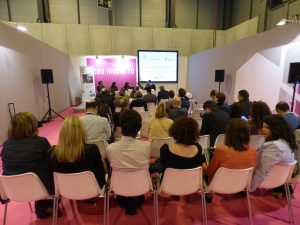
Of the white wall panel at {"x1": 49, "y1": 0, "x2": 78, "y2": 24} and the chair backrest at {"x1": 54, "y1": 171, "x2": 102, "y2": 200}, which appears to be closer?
the chair backrest at {"x1": 54, "y1": 171, "x2": 102, "y2": 200}

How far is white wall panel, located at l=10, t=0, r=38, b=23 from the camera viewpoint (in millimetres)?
11852

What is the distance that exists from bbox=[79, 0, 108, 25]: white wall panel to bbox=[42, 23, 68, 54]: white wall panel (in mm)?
1607

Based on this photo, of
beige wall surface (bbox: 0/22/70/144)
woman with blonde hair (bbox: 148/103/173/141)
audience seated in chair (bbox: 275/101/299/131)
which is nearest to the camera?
audience seated in chair (bbox: 275/101/299/131)

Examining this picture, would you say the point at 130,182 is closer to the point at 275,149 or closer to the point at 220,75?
the point at 275,149

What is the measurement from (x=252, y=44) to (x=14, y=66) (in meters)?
7.16

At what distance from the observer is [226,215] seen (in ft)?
7.74

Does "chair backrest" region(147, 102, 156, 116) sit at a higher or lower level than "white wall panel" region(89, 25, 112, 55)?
lower

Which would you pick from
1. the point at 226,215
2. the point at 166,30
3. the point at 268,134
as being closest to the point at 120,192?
the point at 226,215

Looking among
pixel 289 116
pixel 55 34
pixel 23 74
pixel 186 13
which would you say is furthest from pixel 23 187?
pixel 186 13

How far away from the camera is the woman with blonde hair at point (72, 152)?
1858 millimetres

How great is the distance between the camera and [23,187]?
1.85 meters

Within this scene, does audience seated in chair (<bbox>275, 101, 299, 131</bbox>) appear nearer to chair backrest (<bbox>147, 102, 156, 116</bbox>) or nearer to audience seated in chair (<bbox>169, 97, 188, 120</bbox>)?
audience seated in chair (<bbox>169, 97, 188, 120</bbox>)

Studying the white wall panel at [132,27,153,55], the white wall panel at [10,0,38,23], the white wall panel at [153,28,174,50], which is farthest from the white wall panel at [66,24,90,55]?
the white wall panel at [153,28,174,50]

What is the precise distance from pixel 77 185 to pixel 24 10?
1368cm
